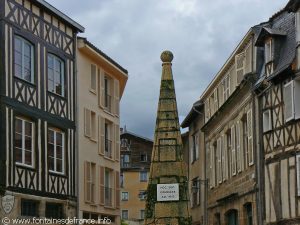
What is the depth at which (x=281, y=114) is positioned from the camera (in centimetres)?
2406

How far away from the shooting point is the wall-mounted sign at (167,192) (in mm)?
17219

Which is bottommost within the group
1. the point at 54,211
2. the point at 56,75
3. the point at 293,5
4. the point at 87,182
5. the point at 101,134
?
the point at 54,211

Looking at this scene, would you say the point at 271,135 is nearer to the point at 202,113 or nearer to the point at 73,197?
the point at 73,197

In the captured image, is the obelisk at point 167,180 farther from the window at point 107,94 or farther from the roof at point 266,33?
the window at point 107,94

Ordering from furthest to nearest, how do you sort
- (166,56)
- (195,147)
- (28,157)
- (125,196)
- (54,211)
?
(125,196)
(195,147)
(54,211)
(28,157)
(166,56)

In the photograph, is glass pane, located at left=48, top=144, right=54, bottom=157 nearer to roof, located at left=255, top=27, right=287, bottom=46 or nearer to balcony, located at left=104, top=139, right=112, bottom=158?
balcony, located at left=104, top=139, right=112, bottom=158

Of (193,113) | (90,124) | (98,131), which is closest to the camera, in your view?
(90,124)

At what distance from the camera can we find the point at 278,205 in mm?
24062

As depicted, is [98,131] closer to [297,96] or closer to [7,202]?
[7,202]

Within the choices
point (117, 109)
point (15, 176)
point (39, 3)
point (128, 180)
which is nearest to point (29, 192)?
point (15, 176)

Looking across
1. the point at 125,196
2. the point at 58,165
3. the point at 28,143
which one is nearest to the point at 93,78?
the point at 58,165

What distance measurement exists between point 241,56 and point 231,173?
4971 mm

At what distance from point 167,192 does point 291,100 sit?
291 inches

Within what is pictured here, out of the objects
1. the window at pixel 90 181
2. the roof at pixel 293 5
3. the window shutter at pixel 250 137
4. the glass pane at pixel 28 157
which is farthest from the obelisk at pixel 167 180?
the window at pixel 90 181
